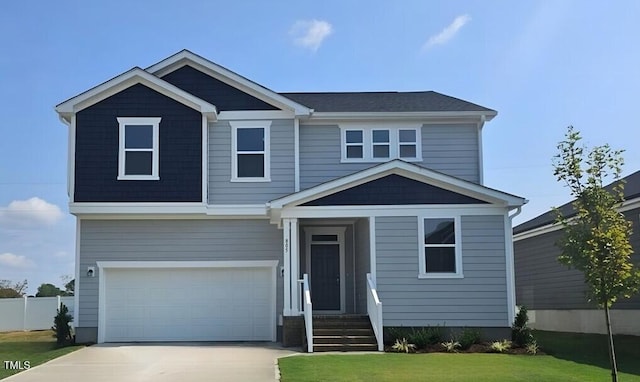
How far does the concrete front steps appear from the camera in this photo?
17.0 metres

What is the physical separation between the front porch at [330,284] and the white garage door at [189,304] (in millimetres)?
1439

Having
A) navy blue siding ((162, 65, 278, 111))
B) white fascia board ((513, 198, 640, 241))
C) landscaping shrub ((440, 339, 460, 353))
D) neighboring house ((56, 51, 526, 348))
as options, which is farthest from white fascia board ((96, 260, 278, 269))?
white fascia board ((513, 198, 640, 241))

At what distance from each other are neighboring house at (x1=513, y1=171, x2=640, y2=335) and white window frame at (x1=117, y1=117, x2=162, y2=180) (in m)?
11.4

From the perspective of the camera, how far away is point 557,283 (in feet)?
82.8

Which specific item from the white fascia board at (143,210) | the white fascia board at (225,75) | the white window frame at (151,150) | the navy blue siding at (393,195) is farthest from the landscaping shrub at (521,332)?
the white window frame at (151,150)

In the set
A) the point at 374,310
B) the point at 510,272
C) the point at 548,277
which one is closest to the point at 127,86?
the point at 374,310

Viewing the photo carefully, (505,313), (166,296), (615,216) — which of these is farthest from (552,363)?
(166,296)

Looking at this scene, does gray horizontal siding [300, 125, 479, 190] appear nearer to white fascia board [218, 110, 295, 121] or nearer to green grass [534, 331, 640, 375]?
white fascia board [218, 110, 295, 121]

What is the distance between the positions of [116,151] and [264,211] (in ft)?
14.0

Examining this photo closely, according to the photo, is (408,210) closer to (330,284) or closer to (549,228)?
(330,284)

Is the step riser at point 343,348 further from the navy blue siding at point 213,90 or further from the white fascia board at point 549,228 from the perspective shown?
the navy blue siding at point 213,90

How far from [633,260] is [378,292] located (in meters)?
7.37

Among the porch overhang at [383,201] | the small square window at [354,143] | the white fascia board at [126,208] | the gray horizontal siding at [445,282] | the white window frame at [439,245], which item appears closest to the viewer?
the gray horizontal siding at [445,282]

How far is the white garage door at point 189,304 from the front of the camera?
20.2m
